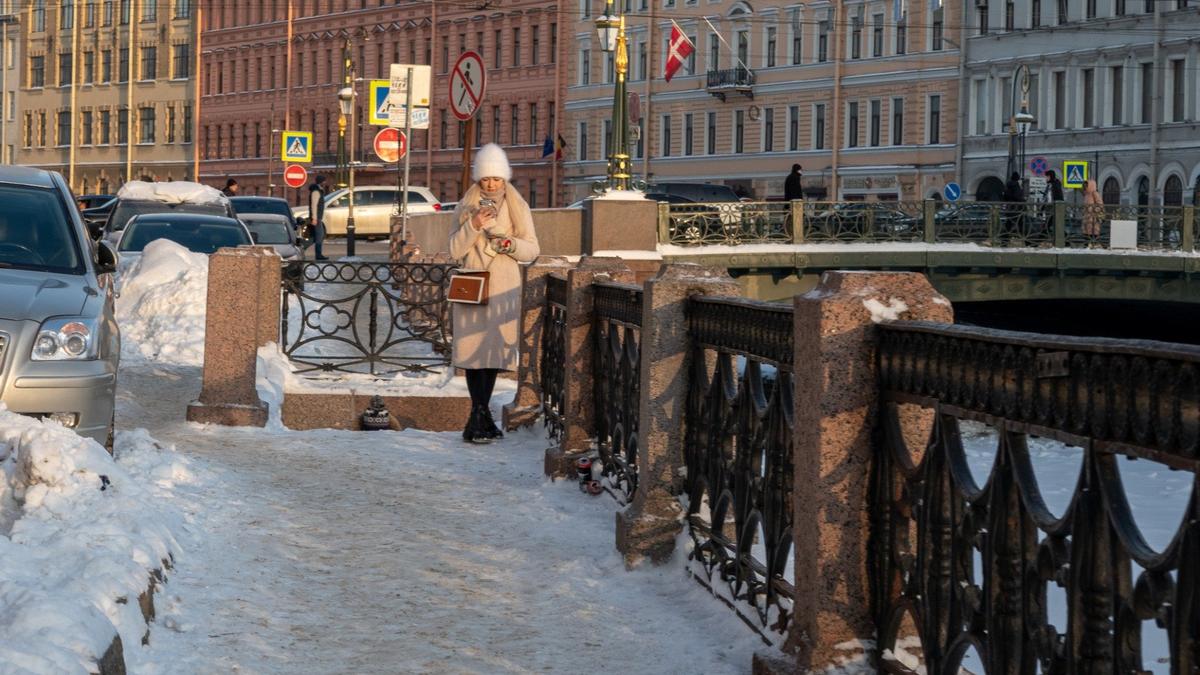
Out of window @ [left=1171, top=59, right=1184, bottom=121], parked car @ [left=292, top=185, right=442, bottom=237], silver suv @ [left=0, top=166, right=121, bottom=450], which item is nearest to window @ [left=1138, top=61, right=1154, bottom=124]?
window @ [left=1171, top=59, right=1184, bottom=121]

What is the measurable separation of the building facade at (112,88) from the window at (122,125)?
0.18ft

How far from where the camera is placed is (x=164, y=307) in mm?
20703

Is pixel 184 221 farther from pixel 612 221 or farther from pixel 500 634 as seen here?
pixel 500 634

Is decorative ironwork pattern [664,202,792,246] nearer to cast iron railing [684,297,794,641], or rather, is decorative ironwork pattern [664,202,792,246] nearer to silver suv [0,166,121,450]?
silver suv [0,166,121,450]

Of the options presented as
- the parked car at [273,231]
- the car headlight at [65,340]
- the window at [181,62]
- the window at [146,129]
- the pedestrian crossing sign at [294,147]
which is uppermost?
the window at [181,62]

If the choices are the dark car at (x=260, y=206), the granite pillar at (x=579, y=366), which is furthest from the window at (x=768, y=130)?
the granite pillar at (x=579, y=366)

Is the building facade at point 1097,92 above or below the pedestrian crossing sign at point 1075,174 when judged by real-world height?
above

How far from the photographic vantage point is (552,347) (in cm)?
1281

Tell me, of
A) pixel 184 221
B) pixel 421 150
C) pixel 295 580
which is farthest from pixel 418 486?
pixel 421 150

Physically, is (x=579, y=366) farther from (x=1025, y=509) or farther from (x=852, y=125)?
(x=852, y=125)

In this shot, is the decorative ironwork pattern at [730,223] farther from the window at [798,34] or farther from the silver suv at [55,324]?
the window at [798,34]

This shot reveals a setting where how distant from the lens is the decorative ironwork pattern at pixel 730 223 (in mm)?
40812

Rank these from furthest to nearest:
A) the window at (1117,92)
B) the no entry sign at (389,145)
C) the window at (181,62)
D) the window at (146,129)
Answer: the window at (146,129) → the window at (181,62) → the window at (1117,92) → the no entry sign at (389,145)

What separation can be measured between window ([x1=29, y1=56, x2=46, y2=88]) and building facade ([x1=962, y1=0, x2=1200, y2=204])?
6972 cm
